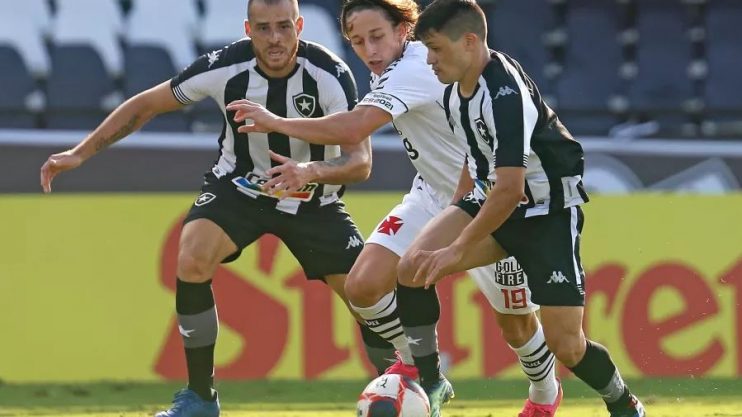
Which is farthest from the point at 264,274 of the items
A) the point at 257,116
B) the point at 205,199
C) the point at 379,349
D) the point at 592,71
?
the point at 592,71

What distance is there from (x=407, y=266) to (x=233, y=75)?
4.56 ft

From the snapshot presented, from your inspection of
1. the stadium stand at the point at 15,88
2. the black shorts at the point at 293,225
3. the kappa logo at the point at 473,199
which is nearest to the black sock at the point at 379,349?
the black shorts at the point at 293,225

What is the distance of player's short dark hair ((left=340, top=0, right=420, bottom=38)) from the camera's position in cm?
635

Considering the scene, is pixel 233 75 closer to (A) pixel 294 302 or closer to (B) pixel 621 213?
(A) pixel 294 302

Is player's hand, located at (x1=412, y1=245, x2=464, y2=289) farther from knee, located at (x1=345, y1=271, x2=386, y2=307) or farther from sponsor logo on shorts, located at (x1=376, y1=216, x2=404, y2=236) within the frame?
sponsor logo on shorts, located at (x1=376, y1=216, x2=404, y2=236)

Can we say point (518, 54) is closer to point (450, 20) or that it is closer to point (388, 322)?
point (388, 322)

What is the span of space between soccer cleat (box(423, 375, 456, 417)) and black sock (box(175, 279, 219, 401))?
0.98 m

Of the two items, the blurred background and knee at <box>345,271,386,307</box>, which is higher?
knee at <box>345,271,386,307</box>

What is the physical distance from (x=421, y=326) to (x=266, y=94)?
1293 millimetres

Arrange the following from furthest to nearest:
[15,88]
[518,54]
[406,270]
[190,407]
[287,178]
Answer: [518,54] < [15,88] < [190,407] < [406,270] < [287,178]

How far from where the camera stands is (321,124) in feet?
19.1

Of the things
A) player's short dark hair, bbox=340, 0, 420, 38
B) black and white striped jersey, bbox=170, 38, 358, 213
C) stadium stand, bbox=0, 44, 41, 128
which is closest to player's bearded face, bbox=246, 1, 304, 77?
black and white striped jersey, bbox=170, 38, 358, 213

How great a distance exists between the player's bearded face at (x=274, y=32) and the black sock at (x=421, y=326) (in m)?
1.17

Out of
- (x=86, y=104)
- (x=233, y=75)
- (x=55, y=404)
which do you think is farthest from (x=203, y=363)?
(x=86, y=104)
